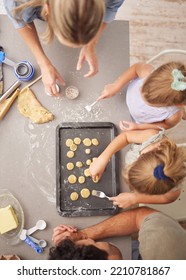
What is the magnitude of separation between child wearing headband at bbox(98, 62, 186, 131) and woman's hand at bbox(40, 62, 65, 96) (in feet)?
0.40

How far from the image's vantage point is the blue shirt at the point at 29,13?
0.79 metres

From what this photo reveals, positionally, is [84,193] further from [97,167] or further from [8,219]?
[8,219]

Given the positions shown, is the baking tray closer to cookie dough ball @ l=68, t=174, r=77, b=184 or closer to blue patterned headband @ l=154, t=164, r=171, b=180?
cookie dough ball @ l=68, t=174, r=77, b=184

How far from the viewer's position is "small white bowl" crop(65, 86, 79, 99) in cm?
91

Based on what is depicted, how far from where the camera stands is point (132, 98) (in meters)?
0.92

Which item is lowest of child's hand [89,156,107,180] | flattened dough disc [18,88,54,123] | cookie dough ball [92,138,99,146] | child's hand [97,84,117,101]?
child's hand [89,156,107,180]

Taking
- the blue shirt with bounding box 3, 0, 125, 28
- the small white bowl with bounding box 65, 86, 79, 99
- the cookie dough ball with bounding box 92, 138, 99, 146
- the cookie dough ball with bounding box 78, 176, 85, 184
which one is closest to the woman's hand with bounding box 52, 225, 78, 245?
the cookie dough ball with bounding box 78, 176, 85, 184

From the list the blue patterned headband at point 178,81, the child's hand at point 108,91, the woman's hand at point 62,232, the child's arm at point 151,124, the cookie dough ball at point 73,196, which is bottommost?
the woman's hand at point 62,232

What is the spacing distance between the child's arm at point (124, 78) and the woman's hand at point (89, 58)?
0.06m

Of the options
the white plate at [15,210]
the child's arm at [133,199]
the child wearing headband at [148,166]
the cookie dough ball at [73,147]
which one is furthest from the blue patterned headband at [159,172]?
the white plate at [15,210]

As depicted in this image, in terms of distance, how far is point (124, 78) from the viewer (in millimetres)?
917

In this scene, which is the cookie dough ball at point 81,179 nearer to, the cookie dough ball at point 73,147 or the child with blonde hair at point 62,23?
the cookie dough ball at point 73,147

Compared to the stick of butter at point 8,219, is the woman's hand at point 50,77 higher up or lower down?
higher up
